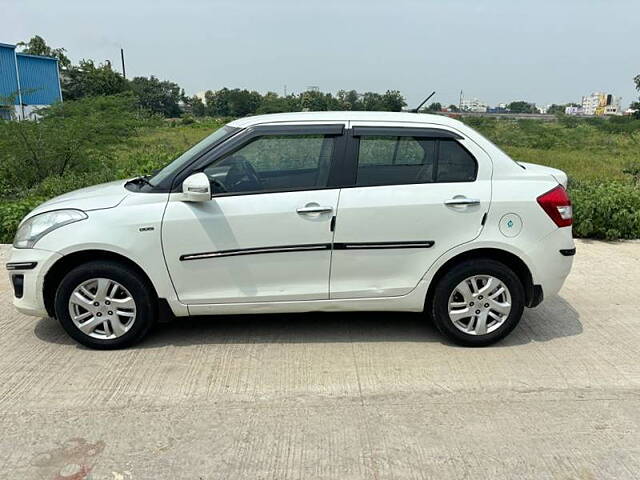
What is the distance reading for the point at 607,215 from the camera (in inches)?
286

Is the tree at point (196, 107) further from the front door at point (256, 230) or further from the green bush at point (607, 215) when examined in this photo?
the front door at point (256, 230)

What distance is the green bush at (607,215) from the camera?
7246 mm

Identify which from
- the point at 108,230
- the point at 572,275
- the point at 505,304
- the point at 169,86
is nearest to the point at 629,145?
the point at 572,275

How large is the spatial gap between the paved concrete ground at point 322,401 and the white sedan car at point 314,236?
0.33 m

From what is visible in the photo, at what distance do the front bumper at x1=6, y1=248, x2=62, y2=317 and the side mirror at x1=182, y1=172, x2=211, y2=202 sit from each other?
1054 millimetres

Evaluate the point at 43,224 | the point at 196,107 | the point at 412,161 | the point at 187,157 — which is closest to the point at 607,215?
the point at 412,161

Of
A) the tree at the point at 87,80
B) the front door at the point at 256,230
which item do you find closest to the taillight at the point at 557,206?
the front door at the point at 256,230

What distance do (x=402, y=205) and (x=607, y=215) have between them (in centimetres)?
485

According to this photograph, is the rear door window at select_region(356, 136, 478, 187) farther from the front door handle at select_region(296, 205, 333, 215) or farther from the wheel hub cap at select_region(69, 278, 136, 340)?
the wheel hub cap at select_region(69, 278, 136, 340)

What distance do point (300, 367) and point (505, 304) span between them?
1620 millimetres

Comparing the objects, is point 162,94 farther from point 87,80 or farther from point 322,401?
point 322,401

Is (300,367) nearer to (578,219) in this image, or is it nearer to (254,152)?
(254,152)

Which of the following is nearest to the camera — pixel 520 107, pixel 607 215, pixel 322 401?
pixel 322 401

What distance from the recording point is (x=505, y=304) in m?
3.96
